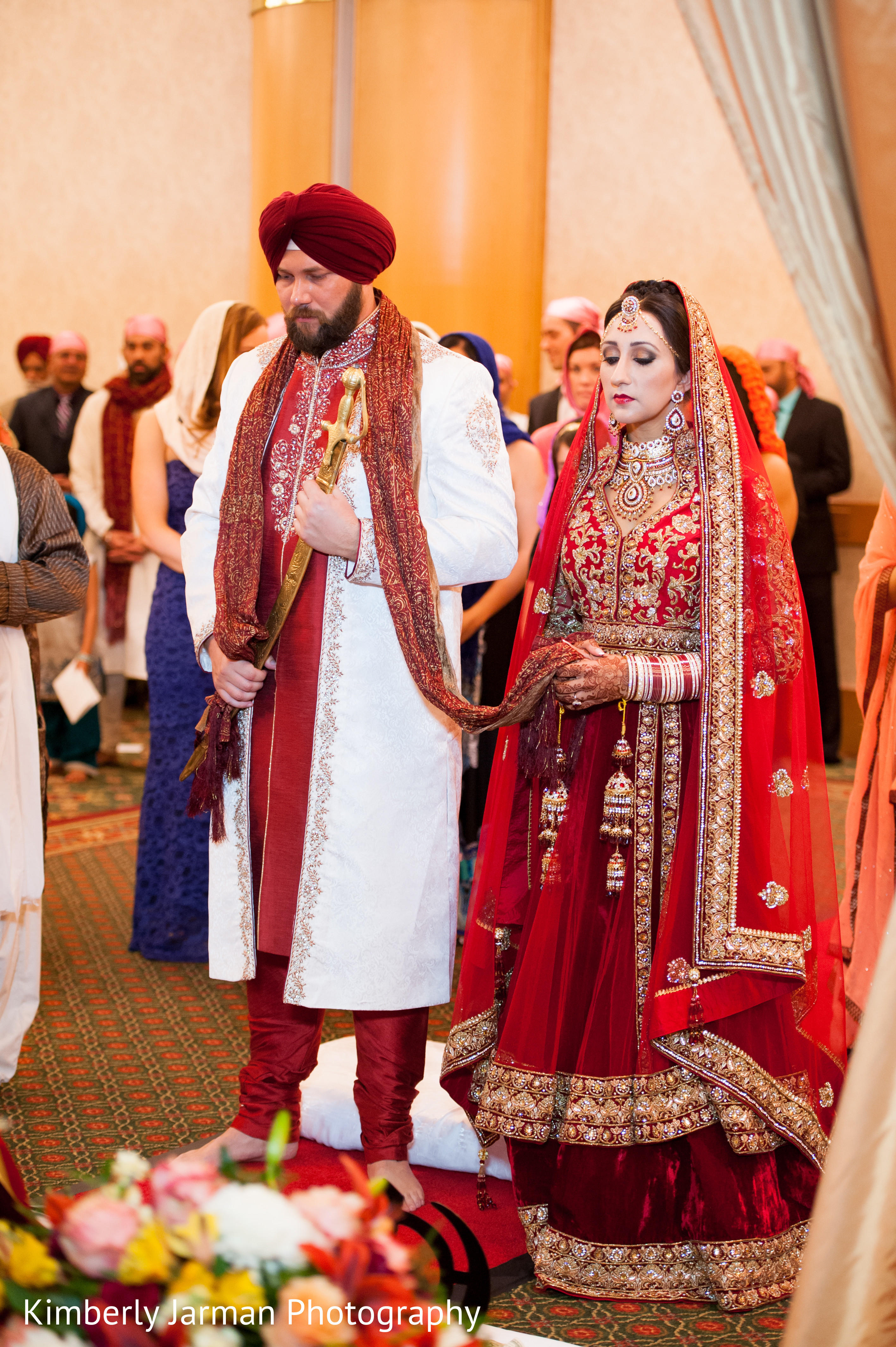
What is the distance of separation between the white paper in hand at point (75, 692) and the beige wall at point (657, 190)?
12.4 ft

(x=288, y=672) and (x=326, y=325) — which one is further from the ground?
(x=326, y=325)

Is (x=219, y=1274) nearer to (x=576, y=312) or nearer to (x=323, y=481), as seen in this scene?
(x=323, y=481)

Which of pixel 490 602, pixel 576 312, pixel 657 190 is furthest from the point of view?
pixel 657 190

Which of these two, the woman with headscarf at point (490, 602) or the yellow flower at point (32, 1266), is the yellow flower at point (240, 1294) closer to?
the yellow flower at point (32, 1266)

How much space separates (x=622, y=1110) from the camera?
2.39 meters

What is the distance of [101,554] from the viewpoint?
6457mm

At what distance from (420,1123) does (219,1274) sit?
194cm

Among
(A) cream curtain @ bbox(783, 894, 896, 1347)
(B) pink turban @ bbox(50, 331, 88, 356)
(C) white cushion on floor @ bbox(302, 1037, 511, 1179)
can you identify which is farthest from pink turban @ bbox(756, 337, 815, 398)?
(A) cream curtain @ bbox(783, 894, 896, 1347)

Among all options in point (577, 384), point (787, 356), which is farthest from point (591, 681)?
point (787, 356)

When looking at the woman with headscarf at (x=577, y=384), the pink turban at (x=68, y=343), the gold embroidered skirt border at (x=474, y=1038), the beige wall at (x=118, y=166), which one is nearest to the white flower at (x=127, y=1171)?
the gold embroidered skirt border at (x=474, y=1038)

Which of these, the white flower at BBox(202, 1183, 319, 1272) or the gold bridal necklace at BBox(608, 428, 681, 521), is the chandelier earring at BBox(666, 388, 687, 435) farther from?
the white flower at BBox(202, 1183, 319, 1272)

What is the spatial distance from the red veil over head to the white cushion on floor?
44cm

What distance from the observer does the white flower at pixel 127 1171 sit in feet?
3.45

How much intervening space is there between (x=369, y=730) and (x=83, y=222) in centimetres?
791
